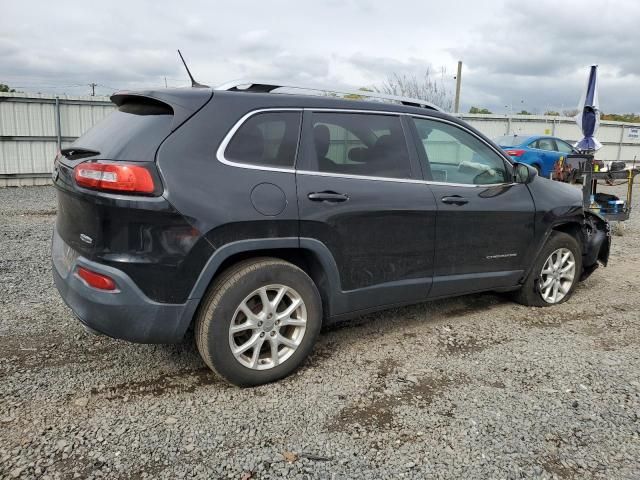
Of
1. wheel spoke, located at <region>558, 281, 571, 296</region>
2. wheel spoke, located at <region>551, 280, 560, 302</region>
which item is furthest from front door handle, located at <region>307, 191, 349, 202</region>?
wheel spoke, located at <region>558, 281, 571, 296</region>

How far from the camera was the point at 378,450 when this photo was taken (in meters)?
2.70

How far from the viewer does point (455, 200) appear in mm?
3988

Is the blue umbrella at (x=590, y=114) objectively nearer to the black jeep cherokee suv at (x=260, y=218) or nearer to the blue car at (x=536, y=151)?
the black jeep cherokee suv at (x=260, y=218)

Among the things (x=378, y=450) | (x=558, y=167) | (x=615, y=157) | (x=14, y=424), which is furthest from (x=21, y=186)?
(x=615, y=157)

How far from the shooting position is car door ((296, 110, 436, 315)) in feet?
11.0

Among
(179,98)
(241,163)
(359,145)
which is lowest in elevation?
(241,163)

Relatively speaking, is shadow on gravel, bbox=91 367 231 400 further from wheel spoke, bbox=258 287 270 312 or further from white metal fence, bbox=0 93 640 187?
white metal fence, bbox=0 93 640 187

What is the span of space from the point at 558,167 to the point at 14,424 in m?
15.8

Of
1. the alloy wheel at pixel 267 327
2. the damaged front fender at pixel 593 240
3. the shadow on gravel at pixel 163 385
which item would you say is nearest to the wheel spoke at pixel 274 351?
the alloy wheel at pixel 267 327

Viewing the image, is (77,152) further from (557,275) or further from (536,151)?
(536,151)

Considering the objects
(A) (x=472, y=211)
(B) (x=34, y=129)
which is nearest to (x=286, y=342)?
(A) (x=472, y=211)

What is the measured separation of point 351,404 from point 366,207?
49.0 inches

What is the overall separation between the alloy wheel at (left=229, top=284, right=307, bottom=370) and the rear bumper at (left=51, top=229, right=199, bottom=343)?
32 centimetres

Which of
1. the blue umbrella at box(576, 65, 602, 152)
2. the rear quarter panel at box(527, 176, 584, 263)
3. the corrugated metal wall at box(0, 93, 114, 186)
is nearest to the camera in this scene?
the rear quarter panel at box(527, 176, 584, 263)
